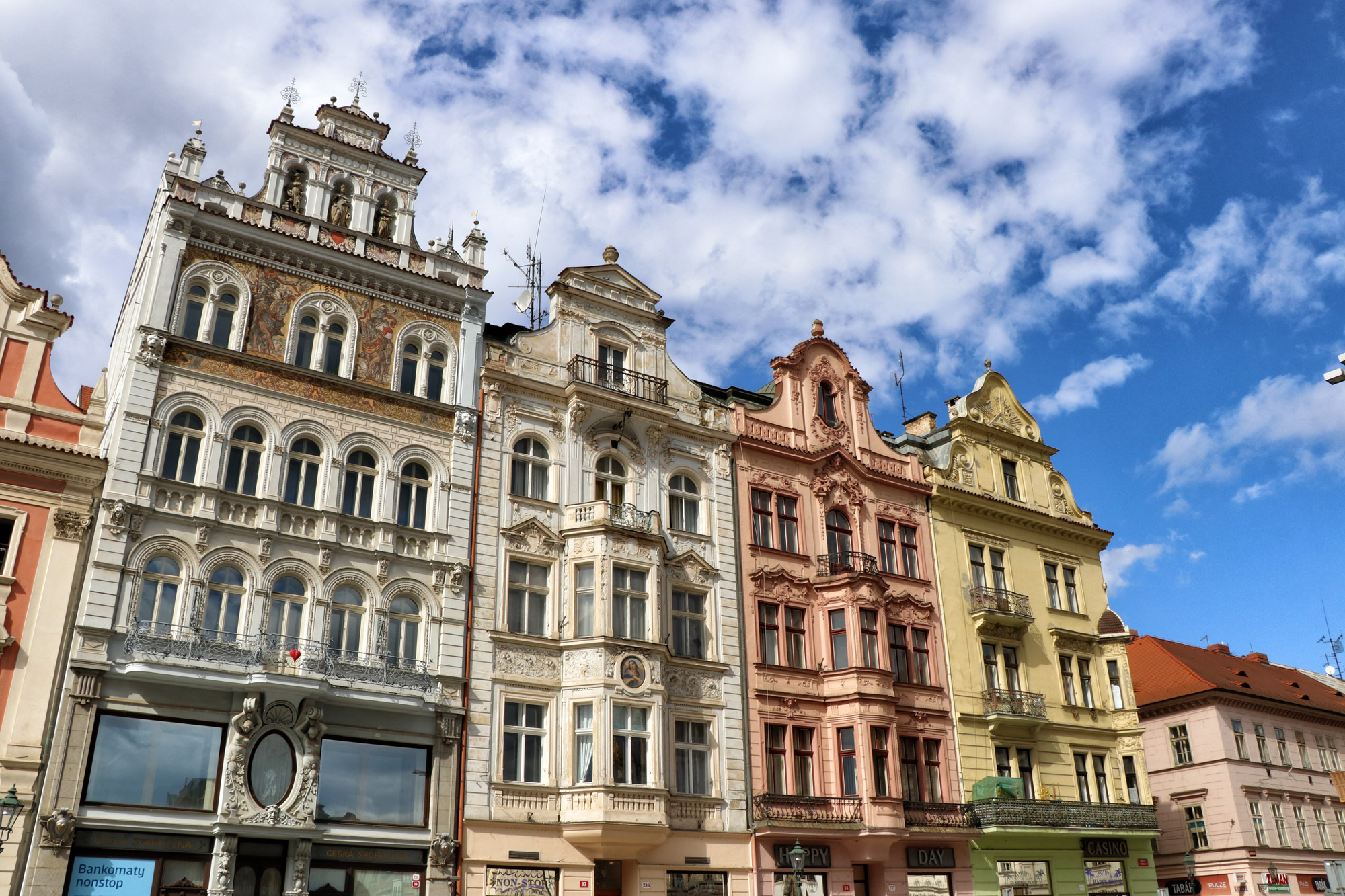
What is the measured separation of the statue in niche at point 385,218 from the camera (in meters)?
33.1

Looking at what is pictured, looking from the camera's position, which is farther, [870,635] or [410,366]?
[870,635]


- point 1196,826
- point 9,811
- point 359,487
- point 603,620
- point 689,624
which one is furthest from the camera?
point 1196,826

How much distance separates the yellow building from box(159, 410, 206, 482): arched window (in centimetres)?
2542

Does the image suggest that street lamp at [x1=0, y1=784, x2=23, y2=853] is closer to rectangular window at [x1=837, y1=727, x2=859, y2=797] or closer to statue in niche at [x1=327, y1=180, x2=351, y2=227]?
statue in niche at [x1=327, y1=180, x2=351, y2=227]

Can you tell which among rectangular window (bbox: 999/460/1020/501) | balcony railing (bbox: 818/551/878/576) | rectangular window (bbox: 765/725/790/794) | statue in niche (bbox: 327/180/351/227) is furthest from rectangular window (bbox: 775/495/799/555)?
statue in niche (bbox: 327/180/351/227)

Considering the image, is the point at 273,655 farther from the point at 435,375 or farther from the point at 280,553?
the point at 435,375

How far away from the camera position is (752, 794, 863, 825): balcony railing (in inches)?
1266

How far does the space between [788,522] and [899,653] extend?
5836 mm

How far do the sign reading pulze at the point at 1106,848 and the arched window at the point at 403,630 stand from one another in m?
24.8

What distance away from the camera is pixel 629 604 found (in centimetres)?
3153

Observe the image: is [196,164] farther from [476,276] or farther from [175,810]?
[175,810]

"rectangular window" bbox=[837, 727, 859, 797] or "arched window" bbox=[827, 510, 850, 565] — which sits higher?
"arched window" bbox=[827, 510, 850, 565]

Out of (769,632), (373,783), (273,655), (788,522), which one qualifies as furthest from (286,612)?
(788,522)

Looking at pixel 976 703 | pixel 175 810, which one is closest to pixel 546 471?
pixel 175 810
